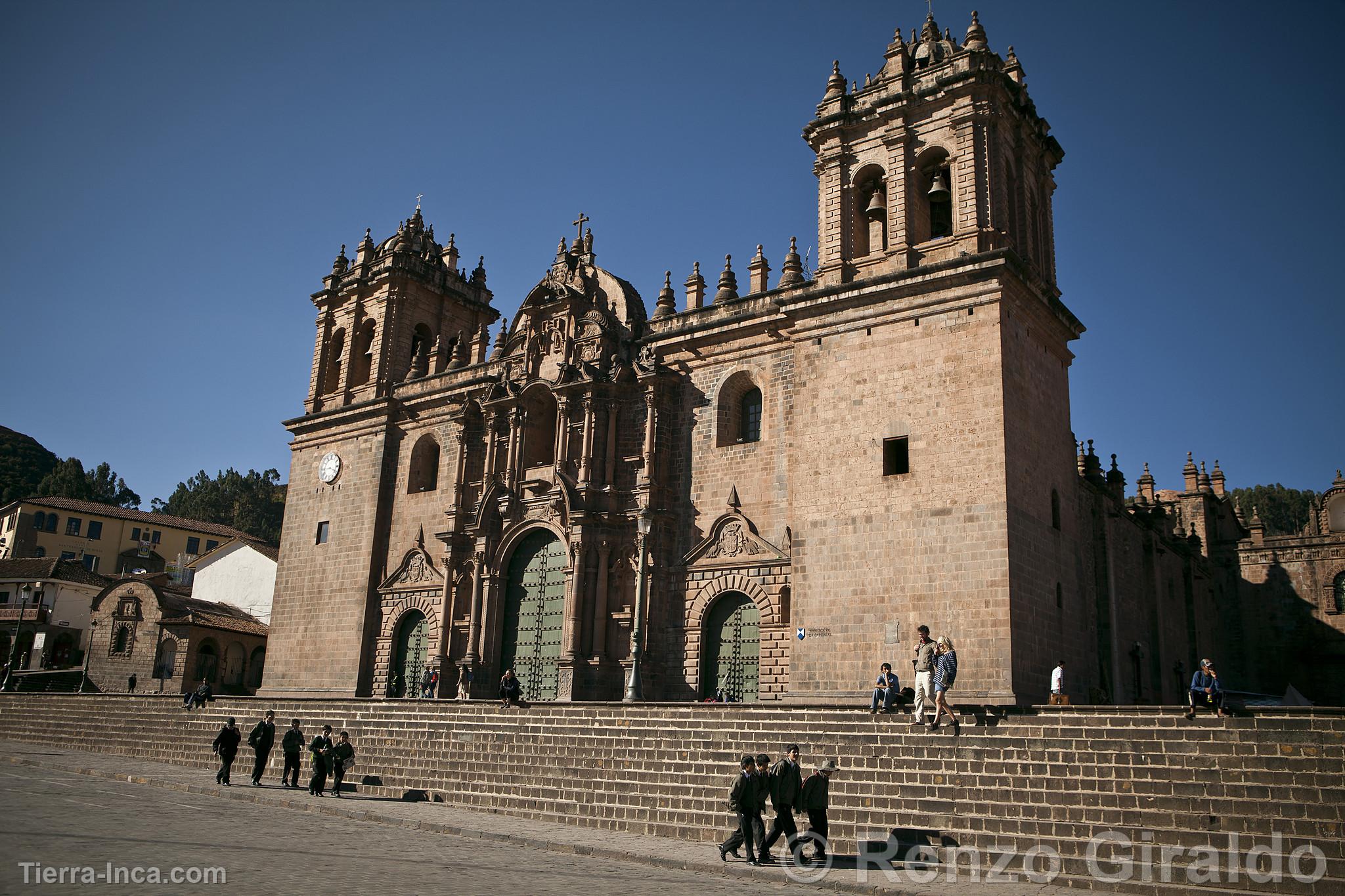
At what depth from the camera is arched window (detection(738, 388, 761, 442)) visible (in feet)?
82.0

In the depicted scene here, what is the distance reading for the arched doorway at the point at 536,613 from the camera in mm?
25906

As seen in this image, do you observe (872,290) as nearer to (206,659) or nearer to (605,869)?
(605,869)

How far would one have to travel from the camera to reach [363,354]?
3391 centimetres

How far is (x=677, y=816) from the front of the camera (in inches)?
616

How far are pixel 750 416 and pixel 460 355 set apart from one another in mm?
10911

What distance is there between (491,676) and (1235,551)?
28938 millimetres

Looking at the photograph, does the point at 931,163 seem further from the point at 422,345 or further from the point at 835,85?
the point at 422,345

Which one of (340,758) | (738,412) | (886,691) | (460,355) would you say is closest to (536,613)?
(738,412)

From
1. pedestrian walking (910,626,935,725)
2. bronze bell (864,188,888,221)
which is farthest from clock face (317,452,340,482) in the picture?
pedestrian walking (910,626,935,725)

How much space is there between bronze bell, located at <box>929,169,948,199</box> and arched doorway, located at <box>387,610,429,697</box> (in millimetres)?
17639

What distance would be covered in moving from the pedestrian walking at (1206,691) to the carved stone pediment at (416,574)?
20030 mm

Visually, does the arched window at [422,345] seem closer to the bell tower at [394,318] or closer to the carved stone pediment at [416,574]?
the bell tower at [394,318]

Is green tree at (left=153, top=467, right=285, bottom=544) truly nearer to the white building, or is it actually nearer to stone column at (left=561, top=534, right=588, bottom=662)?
the white building

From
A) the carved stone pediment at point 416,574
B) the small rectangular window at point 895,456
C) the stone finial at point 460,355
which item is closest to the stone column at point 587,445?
the carved stone pediment at point 416,574
